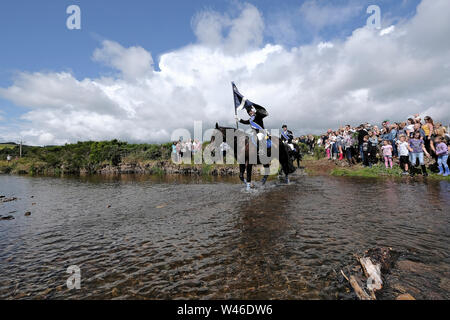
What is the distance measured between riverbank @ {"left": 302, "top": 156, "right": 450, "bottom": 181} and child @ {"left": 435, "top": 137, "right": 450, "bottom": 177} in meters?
0.42

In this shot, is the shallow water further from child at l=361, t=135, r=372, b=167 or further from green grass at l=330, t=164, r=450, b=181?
child at l=361, t=135, r=372, b=167

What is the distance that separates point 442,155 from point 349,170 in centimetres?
588

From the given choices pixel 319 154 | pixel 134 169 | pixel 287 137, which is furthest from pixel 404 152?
pixel 134 169

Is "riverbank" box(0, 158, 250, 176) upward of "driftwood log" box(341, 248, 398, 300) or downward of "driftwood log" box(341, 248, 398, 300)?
upward

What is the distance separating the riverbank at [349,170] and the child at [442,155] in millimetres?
424

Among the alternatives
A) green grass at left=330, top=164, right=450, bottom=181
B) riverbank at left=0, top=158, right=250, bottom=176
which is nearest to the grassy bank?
riverbank at left=0, top=158, right=250, bottom=176

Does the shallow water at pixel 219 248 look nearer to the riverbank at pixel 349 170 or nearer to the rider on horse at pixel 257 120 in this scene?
the rider on horse at pixel 257 120

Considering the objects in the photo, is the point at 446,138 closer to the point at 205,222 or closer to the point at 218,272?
the point at 205,222

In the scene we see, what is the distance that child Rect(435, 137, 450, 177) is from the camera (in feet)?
40.5

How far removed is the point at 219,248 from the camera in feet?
13.5

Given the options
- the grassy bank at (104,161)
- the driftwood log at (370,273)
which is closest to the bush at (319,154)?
the grassy bank at (104,161)

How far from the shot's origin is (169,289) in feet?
9.40
